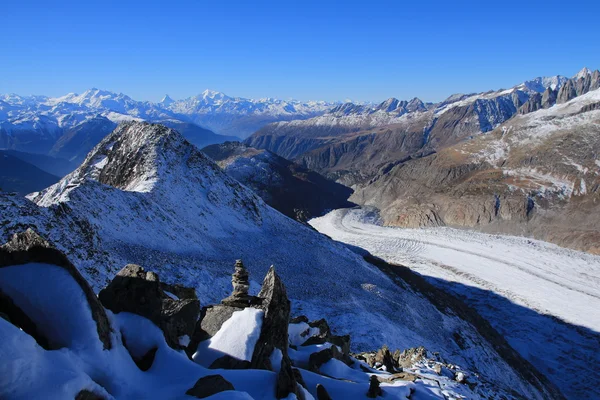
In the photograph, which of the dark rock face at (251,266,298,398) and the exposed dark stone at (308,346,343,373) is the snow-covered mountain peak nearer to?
the exposed dark stone at (308,346,343,373)

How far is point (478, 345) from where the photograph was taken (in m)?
37.5

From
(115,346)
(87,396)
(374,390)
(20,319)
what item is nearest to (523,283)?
(374,390)

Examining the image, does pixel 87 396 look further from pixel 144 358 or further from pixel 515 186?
pixel 515 186

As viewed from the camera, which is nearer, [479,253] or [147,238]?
[147,238]

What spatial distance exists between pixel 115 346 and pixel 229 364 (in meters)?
3.53

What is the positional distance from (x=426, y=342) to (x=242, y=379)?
2733 centimetres

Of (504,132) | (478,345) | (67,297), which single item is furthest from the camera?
(504,132)

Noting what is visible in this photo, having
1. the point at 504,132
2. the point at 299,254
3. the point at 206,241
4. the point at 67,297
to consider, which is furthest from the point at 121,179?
the point at 504,132

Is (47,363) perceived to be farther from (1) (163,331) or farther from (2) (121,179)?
(2) (121,179)

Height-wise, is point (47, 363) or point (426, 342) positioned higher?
point (47, 363)

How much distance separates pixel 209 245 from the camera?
39500mm

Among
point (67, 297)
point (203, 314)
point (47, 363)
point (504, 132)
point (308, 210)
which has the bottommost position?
point (308, 210)

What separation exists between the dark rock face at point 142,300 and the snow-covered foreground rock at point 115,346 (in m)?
0.03

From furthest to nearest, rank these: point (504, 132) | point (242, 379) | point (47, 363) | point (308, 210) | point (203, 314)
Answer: point (504, 132) → point (308, 210) → point (203, 314) → point (242, 379) → point (47, 363)
